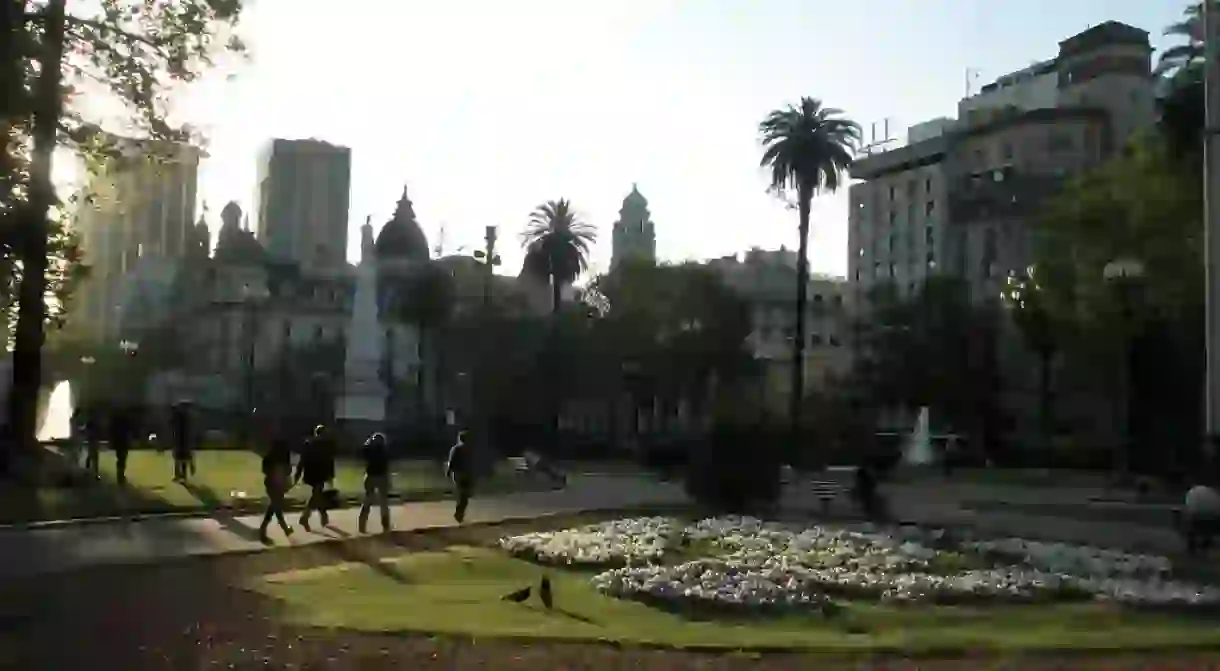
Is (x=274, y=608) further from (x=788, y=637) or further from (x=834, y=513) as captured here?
(x=834, y=513)

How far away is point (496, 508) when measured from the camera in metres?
26.9

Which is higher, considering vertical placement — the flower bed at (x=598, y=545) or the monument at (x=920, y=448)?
the monument at (x=920, y=448)

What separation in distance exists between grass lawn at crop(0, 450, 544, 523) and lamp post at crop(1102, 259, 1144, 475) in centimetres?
1695

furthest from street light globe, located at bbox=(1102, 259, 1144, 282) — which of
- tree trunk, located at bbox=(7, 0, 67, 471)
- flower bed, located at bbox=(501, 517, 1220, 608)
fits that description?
tree trunk, located at bbox=(7, 0, 67, 471)

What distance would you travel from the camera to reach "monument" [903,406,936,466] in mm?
58812

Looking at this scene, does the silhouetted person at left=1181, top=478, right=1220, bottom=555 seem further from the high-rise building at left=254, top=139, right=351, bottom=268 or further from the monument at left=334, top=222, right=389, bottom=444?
the high-rise building at left=254, top=139, right=351, bottom=268

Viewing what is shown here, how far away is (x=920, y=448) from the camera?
2470 inches

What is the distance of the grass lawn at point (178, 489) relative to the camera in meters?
21.9

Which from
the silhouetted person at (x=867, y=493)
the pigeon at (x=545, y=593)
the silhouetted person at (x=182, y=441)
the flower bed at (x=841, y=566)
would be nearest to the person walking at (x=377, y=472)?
the flower bed at (x=841, y=566)

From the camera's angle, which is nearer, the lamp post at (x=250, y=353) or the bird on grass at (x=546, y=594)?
the bird on grass at (x=546, y=594)

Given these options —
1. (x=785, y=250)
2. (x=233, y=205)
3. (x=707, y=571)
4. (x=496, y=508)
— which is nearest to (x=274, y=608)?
(x=707, y=571)

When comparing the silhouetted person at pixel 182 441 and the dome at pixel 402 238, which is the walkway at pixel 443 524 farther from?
the dome at pixel 402 238

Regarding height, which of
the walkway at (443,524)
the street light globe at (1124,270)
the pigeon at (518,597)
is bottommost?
the walkway at (443,524)

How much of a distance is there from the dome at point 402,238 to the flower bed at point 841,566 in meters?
69.7
